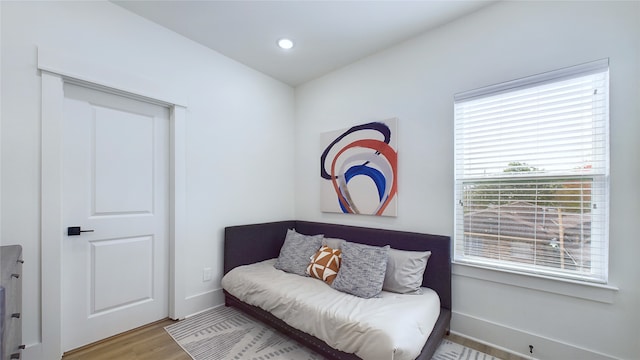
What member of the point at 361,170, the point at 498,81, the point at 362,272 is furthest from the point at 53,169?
the point at 498,81

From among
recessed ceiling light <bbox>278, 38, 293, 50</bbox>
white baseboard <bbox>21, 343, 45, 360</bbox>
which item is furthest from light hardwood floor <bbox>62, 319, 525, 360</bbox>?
recessed ceiling light <bbox>278, 38, 293, 50</bbox>

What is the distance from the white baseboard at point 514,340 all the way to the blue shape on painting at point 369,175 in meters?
1.26

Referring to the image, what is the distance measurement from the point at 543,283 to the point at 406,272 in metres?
0.92

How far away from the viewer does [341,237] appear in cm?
285

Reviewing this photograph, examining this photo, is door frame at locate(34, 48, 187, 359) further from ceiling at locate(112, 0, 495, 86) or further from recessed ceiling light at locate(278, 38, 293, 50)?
recessed ceiling light at locate(278, 38, 293, 50)

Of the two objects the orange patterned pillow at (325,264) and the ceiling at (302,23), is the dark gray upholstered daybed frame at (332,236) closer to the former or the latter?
the orange patterned pillow at (325,264)

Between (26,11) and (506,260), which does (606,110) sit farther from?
(26,11)

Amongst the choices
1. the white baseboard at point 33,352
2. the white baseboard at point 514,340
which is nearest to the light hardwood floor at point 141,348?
the white baseboard at point 514,340

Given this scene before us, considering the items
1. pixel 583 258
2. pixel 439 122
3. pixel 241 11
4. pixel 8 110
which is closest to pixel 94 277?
pixel 8 110

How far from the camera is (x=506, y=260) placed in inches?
79.6

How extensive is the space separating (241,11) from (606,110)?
271 centimetres

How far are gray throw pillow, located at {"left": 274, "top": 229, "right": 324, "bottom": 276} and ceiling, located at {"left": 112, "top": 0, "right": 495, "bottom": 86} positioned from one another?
2.00 m

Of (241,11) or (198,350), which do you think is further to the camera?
(241,11)

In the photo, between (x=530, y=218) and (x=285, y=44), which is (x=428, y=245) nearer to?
(x=530, y=218)
